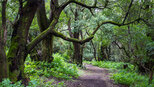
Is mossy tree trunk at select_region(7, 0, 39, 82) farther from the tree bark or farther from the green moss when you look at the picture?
the tree bark

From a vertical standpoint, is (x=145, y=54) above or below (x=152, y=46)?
below

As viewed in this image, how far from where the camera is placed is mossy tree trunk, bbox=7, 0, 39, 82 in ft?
14.9

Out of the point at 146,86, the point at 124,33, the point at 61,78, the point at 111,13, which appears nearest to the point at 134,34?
the point at 124,33

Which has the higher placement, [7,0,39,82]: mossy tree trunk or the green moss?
[7,0,39,82]: mossy tree trunk

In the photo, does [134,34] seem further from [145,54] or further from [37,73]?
[37,73]

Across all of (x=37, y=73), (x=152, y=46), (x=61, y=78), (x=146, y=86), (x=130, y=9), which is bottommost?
(x=146, y=86)

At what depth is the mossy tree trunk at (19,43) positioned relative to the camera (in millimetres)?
4531

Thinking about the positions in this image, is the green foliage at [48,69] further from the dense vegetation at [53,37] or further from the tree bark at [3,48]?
the tree bark at [3,48]

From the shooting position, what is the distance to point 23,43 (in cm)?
484

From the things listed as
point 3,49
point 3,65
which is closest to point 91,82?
point 3,65

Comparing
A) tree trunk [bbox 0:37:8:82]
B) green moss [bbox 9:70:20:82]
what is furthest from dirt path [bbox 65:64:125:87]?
tree trunk [bbox 0:37:8:82]

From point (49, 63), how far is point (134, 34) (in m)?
5.73

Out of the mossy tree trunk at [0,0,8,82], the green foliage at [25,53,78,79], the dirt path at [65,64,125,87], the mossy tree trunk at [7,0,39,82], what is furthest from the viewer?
the dirt path at [65,64,125,87]

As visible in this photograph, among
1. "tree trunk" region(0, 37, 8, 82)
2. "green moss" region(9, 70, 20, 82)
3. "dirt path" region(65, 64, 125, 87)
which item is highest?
"tree trunk" region(0, 37, 8, 82)
